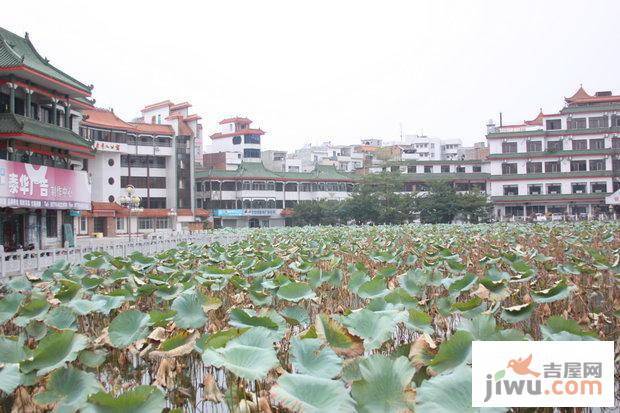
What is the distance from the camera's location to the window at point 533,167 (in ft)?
160

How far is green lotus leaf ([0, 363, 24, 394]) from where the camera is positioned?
3.22 m

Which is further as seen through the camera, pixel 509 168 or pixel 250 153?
pixel 250 153

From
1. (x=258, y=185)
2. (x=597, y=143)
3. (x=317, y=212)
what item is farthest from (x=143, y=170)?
(x=597, y=143)

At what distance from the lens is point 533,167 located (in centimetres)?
4903

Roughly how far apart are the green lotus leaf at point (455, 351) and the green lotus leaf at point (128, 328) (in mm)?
2067

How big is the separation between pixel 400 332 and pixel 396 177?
43.5 metres

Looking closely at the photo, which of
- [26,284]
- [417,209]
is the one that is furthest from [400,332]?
[417,209]

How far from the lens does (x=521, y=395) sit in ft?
8.78

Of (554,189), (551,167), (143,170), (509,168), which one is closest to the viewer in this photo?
(143,170)

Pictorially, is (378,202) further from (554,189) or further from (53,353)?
(53,353)

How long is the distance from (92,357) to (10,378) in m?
0.77

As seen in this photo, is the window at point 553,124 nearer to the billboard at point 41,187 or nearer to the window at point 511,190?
the window at point 511,190

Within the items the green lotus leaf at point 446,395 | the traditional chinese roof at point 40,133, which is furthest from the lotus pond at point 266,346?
the traditional chinese roof at point 40,133

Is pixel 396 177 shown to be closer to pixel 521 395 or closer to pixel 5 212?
pixel 5 212
